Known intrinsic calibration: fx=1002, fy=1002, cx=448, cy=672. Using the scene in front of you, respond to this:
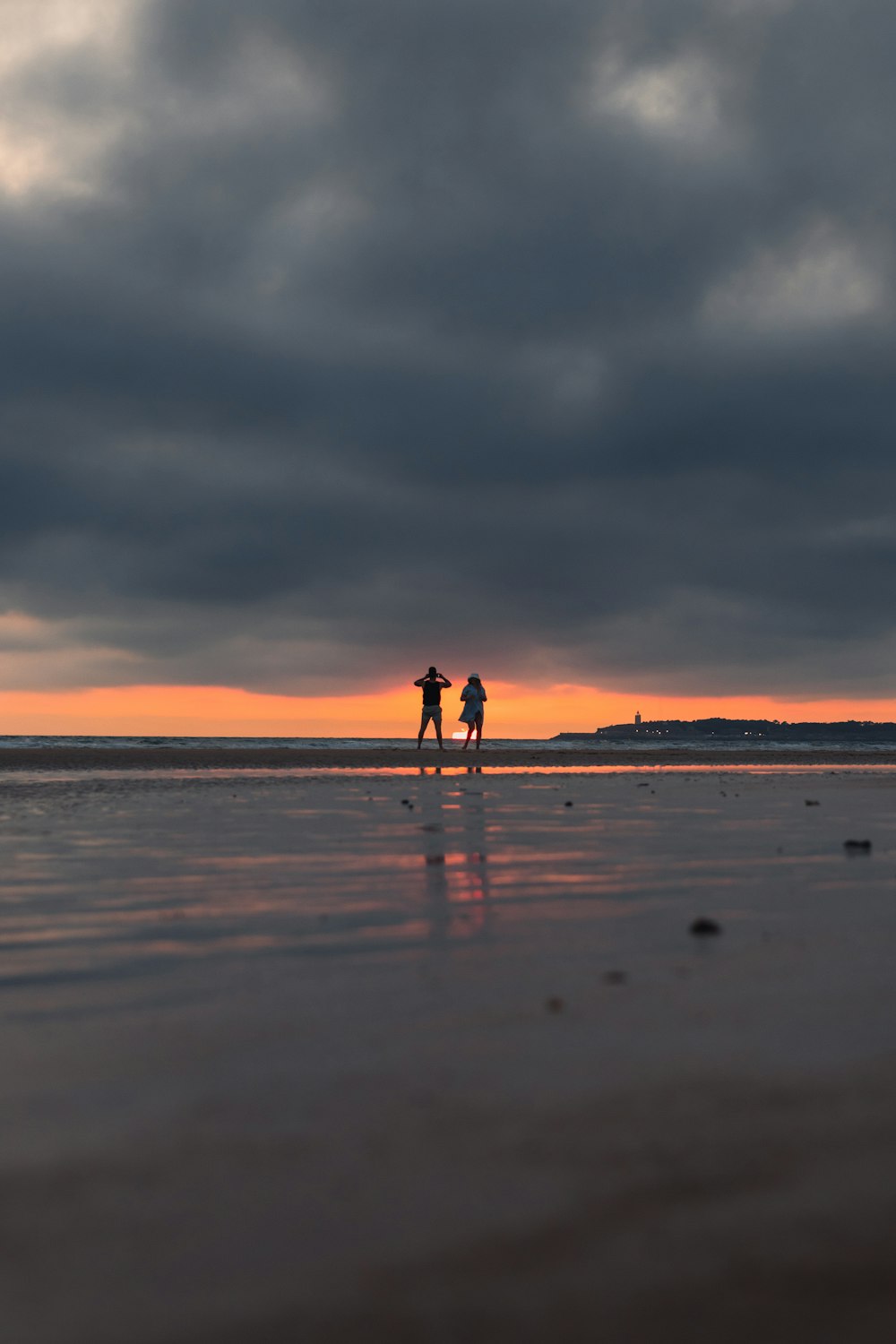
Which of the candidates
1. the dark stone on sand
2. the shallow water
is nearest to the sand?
the shallow water

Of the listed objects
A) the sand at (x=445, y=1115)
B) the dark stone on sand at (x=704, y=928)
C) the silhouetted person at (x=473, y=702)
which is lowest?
the sand at (x=445, y=1115)

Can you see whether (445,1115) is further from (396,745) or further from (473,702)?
(396,745)

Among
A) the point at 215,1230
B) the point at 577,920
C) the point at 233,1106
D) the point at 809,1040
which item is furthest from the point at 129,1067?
the point at 577,920

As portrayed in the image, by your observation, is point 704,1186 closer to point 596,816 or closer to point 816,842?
point 816,842

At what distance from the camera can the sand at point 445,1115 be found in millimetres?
1621

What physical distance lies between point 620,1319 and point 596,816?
28.2 feet

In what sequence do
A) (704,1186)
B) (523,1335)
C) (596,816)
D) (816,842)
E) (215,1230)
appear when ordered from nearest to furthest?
1. (523,1335)
2. (215,1230)
3. (704,1186)
4. (816,842)
5. (596,816)

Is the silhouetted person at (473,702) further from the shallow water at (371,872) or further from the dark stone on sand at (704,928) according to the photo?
the dark stone on sand at (704,928)

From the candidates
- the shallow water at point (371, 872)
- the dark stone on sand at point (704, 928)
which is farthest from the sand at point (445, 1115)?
the dark stone on sand at point (704, 928)

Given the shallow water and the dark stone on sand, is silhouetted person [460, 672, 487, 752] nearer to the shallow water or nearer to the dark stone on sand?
the shallow water

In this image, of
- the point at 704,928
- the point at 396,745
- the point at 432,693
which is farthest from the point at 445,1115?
the point at 396,745

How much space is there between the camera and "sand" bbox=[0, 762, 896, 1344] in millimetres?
1621

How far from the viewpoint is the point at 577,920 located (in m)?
4.63

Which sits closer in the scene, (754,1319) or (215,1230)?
(754,1319)
